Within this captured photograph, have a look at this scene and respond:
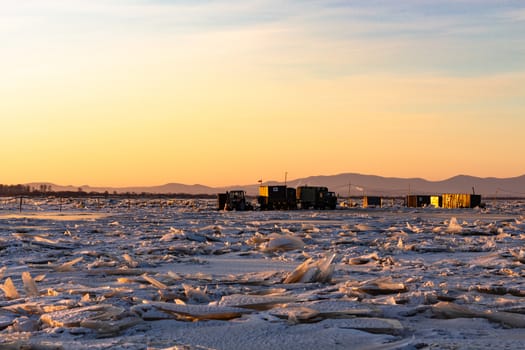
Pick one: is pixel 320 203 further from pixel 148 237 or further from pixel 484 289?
pixel 484 289

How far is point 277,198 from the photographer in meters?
60.2

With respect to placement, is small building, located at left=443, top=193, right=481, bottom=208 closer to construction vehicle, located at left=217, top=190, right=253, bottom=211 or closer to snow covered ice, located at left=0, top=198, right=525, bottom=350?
construction vehicle, located at left=217, top=190, right=253, bottom=211

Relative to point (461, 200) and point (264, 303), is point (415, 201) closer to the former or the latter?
point (461, 200)

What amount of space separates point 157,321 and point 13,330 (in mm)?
1365

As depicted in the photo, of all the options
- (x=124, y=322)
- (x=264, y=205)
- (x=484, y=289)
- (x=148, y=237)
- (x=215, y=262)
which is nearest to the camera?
(x=124, y=322)

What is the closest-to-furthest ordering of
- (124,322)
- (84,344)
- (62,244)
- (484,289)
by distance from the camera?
(84,344) → (124,322) → (484,289) → (62,244)

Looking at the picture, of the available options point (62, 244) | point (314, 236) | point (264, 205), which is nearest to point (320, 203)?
point (264, 205)

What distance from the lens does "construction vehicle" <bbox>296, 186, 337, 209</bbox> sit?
6181cm

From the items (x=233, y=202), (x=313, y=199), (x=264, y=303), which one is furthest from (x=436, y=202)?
(x=264, y=303)

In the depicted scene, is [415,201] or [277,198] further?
[415,201]

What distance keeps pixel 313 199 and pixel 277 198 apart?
4.02 metres

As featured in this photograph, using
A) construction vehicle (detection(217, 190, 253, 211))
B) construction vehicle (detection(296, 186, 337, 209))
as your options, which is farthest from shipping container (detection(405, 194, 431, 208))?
construction vehicle (detection(217, 190, 253, 211))

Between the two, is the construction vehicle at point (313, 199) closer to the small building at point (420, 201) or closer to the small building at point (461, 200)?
the small building at point (461, 200)

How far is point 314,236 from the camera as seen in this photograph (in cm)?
2039
